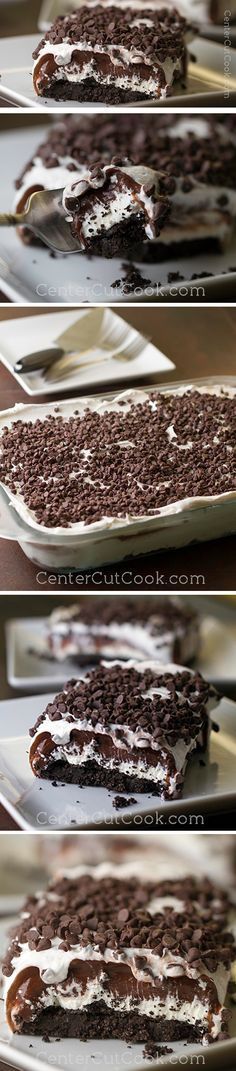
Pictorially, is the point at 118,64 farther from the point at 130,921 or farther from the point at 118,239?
the point at 130,921

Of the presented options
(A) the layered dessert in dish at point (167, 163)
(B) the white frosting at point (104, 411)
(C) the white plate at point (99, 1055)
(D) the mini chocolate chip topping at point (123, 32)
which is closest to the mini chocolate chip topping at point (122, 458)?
(B) the white frosting at point (104, 411)

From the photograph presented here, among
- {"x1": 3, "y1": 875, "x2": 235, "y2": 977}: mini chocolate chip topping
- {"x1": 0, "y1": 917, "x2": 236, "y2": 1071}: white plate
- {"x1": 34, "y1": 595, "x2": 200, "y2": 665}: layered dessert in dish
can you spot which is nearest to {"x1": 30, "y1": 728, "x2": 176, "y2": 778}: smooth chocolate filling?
{"x1": 3, "y1": 875, "x2": 235, "y2": 977}: mini chocolate chip topping

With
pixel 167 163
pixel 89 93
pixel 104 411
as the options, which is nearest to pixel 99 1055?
pixel 104 411

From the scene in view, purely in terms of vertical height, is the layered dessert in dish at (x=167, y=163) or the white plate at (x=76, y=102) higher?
the white plate at (x=76, y=102)

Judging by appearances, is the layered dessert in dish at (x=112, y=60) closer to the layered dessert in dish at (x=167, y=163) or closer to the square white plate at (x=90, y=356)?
the layered dessert in dish at (x=167, y=163)

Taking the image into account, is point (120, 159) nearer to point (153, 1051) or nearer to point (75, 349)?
point (75, 349)

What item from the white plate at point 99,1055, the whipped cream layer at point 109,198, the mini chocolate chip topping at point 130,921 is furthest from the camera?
the whipped cream layer at point 109,198

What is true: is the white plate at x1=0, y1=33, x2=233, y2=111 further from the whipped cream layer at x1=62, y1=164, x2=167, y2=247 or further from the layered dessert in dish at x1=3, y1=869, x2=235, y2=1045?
the layered dessert in dish at x1=3, y1=869, x2=235, y2=1045
